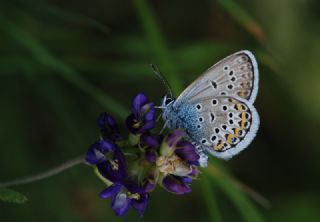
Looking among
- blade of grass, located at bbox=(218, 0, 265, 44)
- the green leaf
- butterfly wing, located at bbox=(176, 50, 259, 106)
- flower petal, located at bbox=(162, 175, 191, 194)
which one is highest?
blade of grass, located at bbox=(218, 0, 265, 44)

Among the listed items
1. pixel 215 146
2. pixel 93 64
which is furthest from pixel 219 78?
pixel 93 64

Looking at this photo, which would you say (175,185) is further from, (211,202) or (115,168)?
(211,202)

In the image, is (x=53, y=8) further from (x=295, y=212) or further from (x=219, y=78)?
(x=295, y=212)

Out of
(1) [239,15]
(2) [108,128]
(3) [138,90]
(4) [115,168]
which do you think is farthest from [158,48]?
(3) [138,90]

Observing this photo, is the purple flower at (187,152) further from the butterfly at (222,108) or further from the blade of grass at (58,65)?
the blade of grass at (58,65)

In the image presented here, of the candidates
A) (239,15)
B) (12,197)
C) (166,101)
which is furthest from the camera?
(239,15)

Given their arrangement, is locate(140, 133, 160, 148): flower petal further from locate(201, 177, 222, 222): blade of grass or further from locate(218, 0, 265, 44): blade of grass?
locate(218, 0, 265, 44): blade of grass

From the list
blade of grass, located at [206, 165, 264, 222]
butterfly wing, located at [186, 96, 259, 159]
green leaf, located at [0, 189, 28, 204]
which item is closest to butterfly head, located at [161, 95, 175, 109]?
butterfly wing, located at [186, 96, 259, 159]
